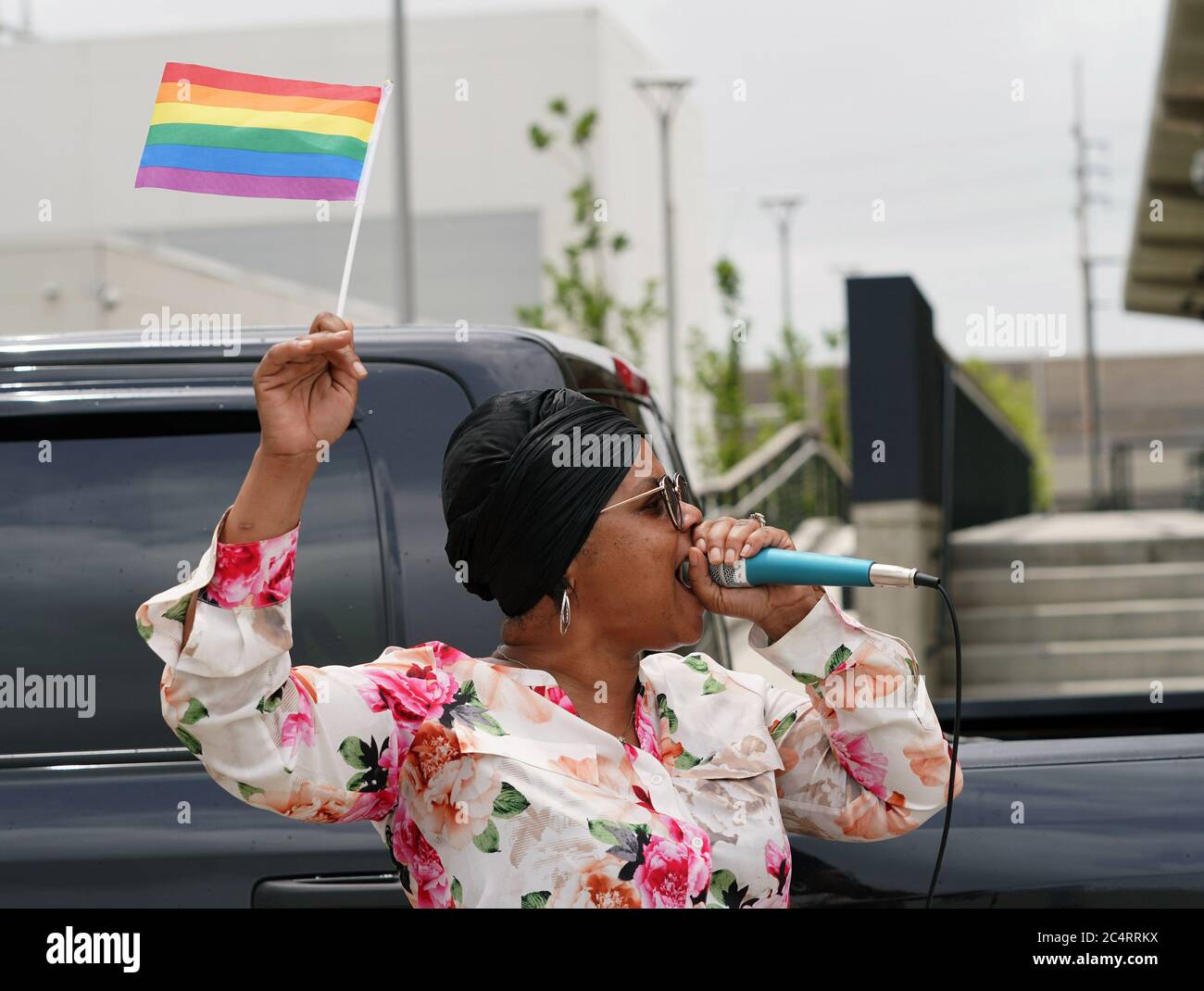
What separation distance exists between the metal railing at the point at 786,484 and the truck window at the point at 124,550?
1010 centimetres

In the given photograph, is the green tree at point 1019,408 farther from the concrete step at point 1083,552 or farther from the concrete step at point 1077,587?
the concrete step at point 1077,587

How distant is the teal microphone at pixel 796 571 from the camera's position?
193 cm

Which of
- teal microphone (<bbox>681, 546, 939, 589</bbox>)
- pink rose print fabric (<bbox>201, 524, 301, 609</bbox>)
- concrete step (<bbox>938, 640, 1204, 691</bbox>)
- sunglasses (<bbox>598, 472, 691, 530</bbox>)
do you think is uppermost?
sunglasses (<bbox>598, 472, 691, 530</bbox>)

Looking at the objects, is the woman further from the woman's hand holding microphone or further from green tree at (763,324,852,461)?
green tree at (763,324,852,461)

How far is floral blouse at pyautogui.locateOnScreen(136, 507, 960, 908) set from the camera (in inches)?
67.1

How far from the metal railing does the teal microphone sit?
10625mm

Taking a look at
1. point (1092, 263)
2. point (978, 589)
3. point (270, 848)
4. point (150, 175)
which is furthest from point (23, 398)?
point (1092, 263)

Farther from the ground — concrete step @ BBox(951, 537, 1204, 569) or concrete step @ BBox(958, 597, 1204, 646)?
concrete step @ BBox(951, 537, 1204, 569)

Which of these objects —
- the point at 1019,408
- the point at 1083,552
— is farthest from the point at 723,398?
the point at 1019,408

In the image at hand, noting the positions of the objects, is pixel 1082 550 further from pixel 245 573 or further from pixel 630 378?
pixel 245 573

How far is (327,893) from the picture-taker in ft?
7.86

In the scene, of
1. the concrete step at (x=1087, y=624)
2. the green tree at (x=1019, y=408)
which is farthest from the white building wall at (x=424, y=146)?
the concrete step at (x=1087, y=624)

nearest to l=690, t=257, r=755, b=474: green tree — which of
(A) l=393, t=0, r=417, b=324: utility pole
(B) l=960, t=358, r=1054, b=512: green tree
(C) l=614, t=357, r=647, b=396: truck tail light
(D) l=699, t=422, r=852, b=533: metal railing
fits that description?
(D) l=699, t=422, r=852, b=533: metal railing
